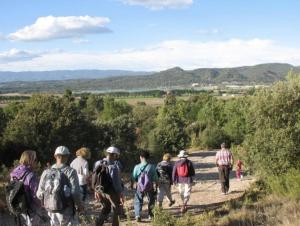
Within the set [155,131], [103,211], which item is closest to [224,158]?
[103,211]

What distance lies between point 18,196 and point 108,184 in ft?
7.80

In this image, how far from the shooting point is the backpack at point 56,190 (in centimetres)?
752

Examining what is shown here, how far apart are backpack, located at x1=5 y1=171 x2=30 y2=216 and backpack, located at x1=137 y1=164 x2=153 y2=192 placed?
3.99 meters

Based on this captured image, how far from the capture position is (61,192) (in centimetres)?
755

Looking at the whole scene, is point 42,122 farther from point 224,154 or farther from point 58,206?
point 58,206

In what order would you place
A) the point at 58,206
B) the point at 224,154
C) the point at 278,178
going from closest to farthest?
the point at 58,206 < the point at 278,178 < the point at 224,154

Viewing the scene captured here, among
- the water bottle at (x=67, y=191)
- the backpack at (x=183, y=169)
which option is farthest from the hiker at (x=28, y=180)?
the backpack at (x=183, y=169)

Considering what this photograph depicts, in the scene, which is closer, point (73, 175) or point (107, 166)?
point (73, 175)

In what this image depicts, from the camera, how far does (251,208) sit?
1205 cm

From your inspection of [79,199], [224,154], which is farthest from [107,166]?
[224,154]

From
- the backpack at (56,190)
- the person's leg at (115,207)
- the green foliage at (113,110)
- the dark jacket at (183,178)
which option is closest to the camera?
the backpack at (56,190)

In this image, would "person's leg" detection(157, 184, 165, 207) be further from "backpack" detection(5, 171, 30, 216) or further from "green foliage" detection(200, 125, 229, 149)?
"green foliage" detection(200, 125, 229, 149)

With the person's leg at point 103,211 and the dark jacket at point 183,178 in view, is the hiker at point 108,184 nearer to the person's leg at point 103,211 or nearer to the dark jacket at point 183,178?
the person's leg at point 103,211

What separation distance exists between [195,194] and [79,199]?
9.83 meters
